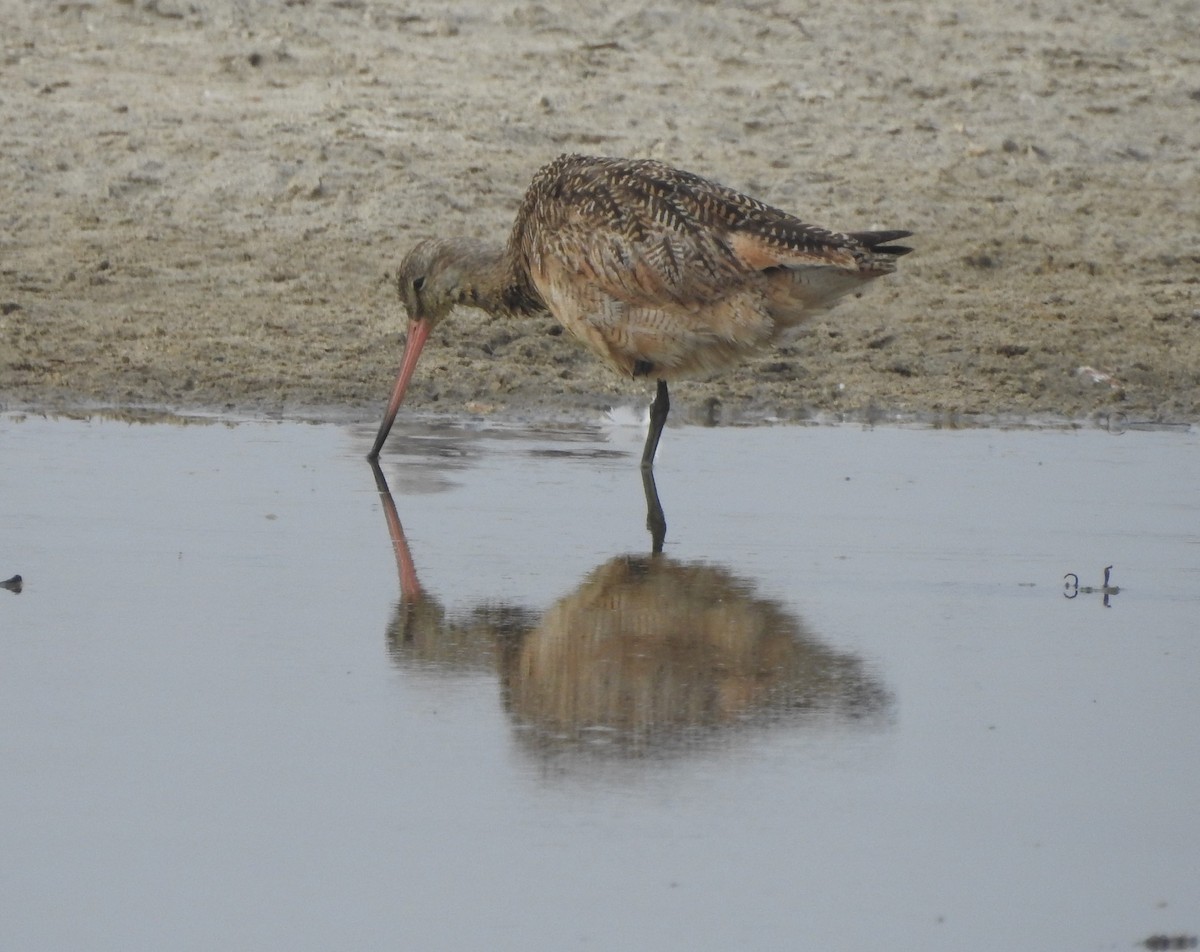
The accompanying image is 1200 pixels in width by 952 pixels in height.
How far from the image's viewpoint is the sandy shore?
9.62m

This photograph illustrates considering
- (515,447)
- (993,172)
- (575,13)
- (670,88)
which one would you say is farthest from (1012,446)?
(575,13)

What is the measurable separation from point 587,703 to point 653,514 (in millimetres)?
2209

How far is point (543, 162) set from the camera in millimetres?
11414

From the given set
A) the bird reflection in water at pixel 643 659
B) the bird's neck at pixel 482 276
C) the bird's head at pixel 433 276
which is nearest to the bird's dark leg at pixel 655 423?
the bird's neck at pixel 482 276

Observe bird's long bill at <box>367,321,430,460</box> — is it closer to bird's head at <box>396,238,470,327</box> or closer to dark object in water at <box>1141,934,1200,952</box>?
bird's head at <box>396,238,470,327</box>

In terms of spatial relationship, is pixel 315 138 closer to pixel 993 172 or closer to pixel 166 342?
pixel 166 342

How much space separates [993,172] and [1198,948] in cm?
838

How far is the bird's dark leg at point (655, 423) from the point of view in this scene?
8.00 meters

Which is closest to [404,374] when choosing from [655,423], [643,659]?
[655,423]

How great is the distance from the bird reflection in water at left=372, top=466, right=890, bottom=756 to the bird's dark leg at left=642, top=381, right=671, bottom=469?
153 cm

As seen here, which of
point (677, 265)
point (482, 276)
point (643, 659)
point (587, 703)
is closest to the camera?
point (587, 703)

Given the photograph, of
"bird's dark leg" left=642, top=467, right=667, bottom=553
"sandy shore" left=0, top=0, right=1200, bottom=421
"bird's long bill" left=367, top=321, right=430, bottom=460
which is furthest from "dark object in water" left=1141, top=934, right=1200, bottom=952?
"sandy shore" left=0, top=0, right=1200, bottom=421

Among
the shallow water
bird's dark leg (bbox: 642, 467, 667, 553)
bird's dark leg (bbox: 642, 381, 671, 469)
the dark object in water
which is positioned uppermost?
bird's dark leg (bbox: 642, 381, 671, 469)

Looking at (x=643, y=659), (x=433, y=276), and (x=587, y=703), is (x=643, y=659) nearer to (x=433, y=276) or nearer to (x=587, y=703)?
(x=587, y=703)
